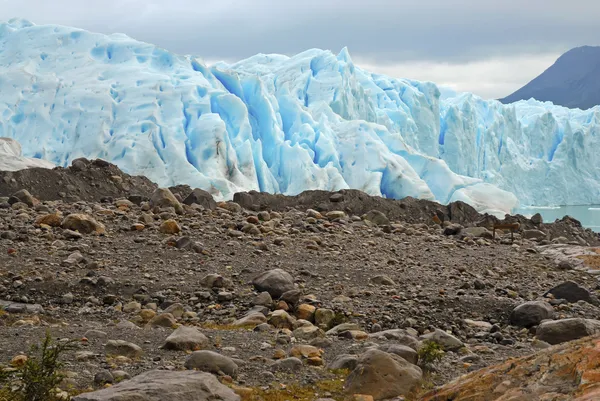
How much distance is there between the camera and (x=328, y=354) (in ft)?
15.5

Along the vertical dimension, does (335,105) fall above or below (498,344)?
above

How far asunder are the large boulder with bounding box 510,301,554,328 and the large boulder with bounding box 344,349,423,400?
2.62m

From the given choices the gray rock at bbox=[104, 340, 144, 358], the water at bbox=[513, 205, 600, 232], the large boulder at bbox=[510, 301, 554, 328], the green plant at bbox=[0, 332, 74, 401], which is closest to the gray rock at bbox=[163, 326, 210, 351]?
the gray rock at bbox=[104, 340, 144, 358]

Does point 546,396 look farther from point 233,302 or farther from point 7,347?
point 233,302

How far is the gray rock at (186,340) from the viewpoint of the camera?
4.52m

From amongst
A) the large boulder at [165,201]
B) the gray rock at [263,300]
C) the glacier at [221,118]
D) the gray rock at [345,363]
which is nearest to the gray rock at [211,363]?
the gray rock at [345,363]

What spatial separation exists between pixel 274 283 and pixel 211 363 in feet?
8.61

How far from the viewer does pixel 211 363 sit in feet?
13.3

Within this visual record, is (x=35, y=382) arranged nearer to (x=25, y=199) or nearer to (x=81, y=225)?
(x=81, y=225)

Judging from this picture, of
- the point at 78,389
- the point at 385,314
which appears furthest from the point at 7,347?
the point at 385,314

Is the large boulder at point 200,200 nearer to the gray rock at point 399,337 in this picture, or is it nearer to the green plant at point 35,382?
the gray rock at point 399,337

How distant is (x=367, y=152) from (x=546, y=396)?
A: 97.4 ft

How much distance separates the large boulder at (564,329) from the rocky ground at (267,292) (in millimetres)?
14

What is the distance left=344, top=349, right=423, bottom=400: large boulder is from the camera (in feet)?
12.9
